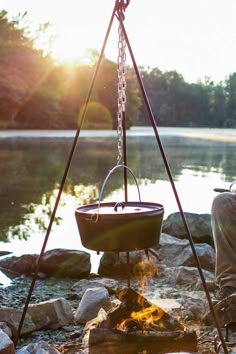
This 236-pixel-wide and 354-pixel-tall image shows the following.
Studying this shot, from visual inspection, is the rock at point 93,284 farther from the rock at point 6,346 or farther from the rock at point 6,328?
the rock at point 6,346

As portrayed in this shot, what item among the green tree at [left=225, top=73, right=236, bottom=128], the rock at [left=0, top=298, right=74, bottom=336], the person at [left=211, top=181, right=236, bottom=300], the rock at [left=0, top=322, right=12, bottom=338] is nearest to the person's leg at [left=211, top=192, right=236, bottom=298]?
the person at [left=211, top=181, right=236, bottom=300]

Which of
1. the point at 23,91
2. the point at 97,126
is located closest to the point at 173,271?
the point at 23,91

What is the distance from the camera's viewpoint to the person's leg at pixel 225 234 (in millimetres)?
3312

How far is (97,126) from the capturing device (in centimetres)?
4356

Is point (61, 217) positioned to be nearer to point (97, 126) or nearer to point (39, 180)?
point (39, 180)

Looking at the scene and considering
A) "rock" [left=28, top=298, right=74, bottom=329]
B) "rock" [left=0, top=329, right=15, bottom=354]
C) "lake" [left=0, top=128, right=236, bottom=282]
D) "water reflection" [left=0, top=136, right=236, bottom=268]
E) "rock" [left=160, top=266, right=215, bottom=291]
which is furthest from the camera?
"water reflection" [left=0, top=136, right=236, bottom=268]

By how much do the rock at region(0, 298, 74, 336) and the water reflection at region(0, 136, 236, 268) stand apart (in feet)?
6.44

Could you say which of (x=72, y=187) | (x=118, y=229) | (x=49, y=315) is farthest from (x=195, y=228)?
(x=72, y=187)

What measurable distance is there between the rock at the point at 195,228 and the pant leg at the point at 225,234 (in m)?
2.29

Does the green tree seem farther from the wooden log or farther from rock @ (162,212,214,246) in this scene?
the wooden log

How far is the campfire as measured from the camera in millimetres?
2889

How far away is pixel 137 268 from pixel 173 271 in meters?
0.37

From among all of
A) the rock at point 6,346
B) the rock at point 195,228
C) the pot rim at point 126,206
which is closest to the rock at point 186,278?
the pot rim at point 126,206

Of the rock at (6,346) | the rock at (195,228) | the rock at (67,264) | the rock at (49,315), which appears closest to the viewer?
the rock at (6,346)
